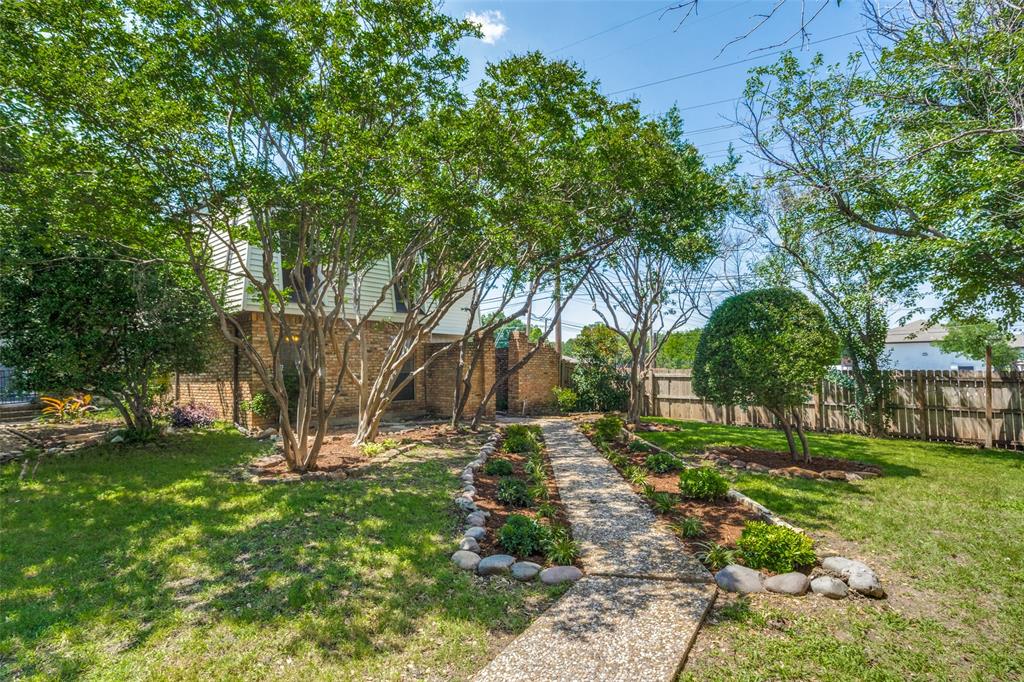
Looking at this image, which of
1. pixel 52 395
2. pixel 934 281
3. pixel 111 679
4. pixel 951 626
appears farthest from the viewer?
pixel 52 395

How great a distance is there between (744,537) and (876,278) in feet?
25.5

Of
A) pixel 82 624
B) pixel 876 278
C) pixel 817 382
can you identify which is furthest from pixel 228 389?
pixel 876 278

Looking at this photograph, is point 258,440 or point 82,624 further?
point 258,440

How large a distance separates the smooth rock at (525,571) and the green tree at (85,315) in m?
6.52

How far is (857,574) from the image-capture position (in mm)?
3336

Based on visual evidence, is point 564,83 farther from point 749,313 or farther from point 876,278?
point 876,278

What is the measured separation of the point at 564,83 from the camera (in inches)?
271

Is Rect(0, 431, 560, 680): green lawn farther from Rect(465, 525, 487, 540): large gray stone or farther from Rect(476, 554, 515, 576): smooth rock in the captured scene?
Rect(465, 525, 487, 540): large gray stone

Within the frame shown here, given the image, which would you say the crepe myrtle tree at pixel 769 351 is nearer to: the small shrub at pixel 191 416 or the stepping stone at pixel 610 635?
the stepping stone at pixel 610 635

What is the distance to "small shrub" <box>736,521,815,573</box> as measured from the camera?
3543mm

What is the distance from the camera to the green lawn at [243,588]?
261cm

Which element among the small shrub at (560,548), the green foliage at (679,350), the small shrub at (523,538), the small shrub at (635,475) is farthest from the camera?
the green foliage at (679,350)

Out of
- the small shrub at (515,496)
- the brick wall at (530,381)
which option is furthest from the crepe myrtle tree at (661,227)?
the small shrub at (515,496)

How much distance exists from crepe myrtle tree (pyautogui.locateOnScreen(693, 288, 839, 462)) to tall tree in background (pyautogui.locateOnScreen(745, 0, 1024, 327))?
5.80ft
